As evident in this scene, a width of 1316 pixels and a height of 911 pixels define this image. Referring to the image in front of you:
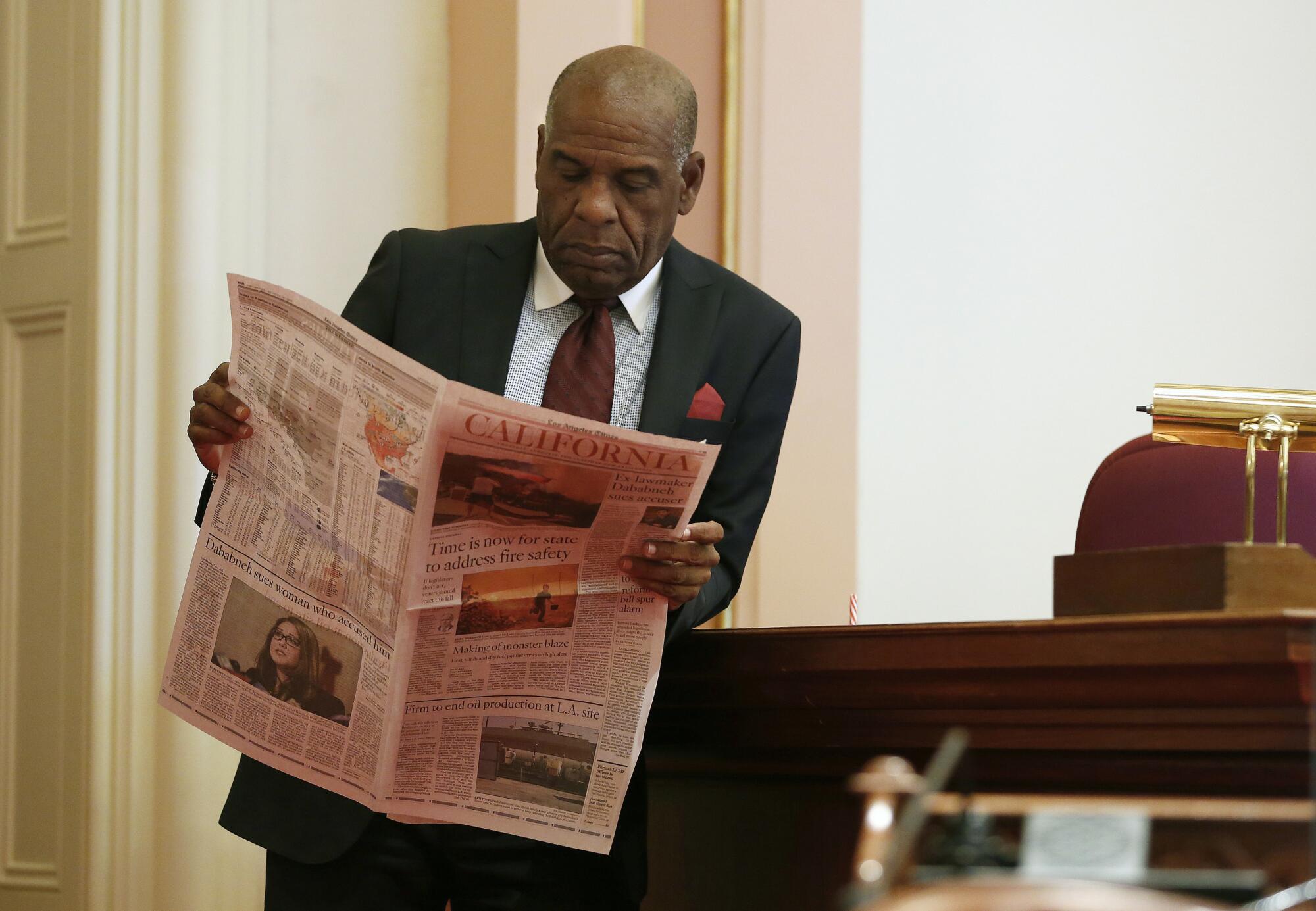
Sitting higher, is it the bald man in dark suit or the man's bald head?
the man's bald head

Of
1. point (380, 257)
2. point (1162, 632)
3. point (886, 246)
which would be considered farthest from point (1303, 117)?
point (1162, 632)

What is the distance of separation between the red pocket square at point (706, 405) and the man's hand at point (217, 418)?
0.50 m

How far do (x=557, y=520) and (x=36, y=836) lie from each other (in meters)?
1.58

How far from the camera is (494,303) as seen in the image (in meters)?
1.79

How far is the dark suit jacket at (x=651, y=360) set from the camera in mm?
1660

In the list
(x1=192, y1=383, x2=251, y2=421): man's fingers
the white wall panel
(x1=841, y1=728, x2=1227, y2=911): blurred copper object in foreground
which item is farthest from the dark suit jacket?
the white wall panel

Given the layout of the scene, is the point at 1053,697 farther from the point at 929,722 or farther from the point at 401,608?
the point at 401,608

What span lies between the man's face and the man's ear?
8 centimetres

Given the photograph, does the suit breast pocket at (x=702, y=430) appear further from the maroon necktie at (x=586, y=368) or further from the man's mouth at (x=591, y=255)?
the man's mouth at (x=591, y=255)

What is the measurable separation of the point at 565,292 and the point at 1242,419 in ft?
2.60

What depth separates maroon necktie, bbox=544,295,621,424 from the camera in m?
1.72

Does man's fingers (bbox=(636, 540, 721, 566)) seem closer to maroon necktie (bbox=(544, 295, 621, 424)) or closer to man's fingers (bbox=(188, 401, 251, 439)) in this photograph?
maroon necktie (bbox=(544, 295, 621, 424))

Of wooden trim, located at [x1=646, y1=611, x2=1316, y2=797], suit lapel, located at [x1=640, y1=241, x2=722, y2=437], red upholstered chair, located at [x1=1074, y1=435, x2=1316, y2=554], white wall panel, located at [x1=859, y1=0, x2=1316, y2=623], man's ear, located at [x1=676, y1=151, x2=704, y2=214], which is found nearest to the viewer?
wooden trim, located at [x1=646, y1=611, x2=1316, y2=797]

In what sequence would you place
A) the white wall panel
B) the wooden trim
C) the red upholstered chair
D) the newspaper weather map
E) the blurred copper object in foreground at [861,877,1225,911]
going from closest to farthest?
the blurred copper object in foreground at [861,877,1225,911] → the wooden trim → the newspaper weather map → the red upholstered chair → the white wall panel
